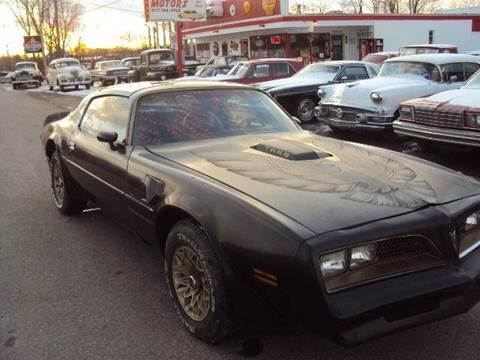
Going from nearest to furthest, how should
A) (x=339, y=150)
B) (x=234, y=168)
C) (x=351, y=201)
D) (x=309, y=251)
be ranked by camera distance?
(x=309, y=251), (x=351, y=201), (x=234, y=168), (x=339, y=150)

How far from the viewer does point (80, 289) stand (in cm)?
376

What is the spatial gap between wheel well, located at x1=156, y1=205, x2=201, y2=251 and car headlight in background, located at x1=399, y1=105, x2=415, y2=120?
534 centimetres

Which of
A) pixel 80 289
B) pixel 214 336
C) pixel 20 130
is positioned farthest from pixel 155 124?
pixel 20 130

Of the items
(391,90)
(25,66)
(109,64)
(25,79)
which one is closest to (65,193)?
(391,90)

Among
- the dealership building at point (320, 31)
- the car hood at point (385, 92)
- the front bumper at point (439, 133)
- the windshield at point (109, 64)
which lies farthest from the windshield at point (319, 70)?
the windshield at point (109, 64)

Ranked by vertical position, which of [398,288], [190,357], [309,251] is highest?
[309,251]

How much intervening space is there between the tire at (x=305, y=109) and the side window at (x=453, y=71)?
3479 mm

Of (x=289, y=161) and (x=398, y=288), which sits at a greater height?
(x=289, y=161)

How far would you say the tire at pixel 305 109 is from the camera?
12180 mm

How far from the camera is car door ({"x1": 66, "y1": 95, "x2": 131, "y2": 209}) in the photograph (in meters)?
3.95

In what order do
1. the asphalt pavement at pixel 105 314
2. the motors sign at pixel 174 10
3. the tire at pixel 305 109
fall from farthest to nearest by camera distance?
the motors sign at pixel 174 10
the tire at pixel 305 109
the asphalt pavement at pixel 105 314

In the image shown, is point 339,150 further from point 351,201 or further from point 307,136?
point 351,201

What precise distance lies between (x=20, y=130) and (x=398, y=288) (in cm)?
1317

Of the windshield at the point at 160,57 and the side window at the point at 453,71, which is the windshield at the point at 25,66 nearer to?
the windshield at the point at 160,57
